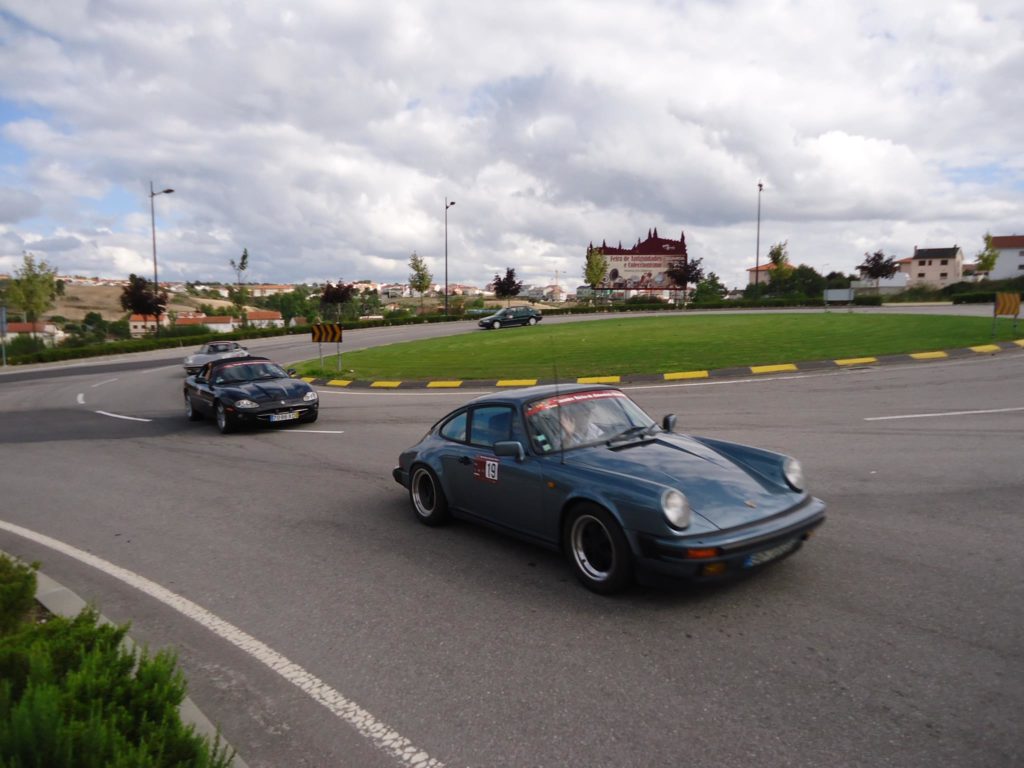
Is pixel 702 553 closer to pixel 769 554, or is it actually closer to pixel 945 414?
pixel 769 554

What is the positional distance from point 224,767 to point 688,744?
198 cm

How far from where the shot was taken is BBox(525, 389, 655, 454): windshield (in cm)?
550

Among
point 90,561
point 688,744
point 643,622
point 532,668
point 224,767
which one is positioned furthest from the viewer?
point 90,561

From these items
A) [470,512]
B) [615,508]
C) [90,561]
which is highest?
[615,508]

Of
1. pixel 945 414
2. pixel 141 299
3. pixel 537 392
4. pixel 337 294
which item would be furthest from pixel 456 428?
pixel 337 294

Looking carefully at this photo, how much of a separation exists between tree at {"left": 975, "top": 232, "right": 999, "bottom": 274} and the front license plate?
9388 centimetres

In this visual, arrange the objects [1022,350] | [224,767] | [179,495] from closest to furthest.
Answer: [224,767] → [179,495] → [1022,350]

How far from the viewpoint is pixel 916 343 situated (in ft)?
64.6

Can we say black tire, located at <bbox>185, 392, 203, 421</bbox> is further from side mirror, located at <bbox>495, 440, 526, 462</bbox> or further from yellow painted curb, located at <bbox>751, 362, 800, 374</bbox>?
yellow painted curb, located at <bbox>751, 362, 800, 374</bbox>

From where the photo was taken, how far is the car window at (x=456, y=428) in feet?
20.9

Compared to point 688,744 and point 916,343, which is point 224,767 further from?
point 916,343

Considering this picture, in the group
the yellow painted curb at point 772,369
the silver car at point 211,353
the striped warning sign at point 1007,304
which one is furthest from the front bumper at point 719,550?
the silver car at point 211,353

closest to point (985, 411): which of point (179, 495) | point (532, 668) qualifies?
point (532, 668)

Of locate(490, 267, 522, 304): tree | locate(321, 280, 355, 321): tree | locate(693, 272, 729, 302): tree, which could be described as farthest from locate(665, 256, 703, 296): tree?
locate(321, 280, 355, 321): tree
